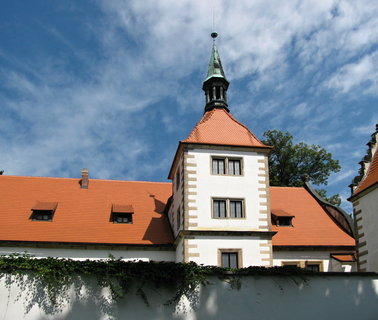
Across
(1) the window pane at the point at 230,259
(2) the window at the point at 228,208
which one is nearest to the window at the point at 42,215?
(2) the window at the point at 228,208

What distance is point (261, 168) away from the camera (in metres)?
25.4

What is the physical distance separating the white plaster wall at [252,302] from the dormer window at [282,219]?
1086cm

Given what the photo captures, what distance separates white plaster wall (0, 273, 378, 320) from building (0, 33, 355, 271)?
6317 mm

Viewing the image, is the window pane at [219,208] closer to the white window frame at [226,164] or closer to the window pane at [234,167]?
the white window frame at [226,164]

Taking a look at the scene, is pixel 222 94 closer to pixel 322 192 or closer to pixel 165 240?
pixel 165 240

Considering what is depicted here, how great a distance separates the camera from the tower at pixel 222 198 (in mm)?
23062

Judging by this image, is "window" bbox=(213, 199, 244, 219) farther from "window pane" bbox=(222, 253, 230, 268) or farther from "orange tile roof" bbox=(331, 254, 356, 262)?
"orange tile roof" bbox=(331, 254, 356, 262)

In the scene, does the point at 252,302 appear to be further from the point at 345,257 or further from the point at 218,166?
the point at 345,257

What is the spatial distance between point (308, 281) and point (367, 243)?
257 inches

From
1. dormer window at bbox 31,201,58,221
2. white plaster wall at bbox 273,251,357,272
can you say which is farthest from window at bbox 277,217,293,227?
dormer window at bbox 31,201,58,221

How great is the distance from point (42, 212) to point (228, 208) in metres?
10.4

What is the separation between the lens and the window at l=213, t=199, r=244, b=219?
23844mm

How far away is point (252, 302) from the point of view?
16.2m

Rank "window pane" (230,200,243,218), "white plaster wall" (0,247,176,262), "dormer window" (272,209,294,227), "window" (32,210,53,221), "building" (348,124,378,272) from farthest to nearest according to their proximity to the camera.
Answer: "dormer window" (272,209,294,227)
"window" (32,210,53,221)
"white plaster wall" (0,247,176,262)
"window pane" (230,200,243,218)
"building" (348,124,378,272)
